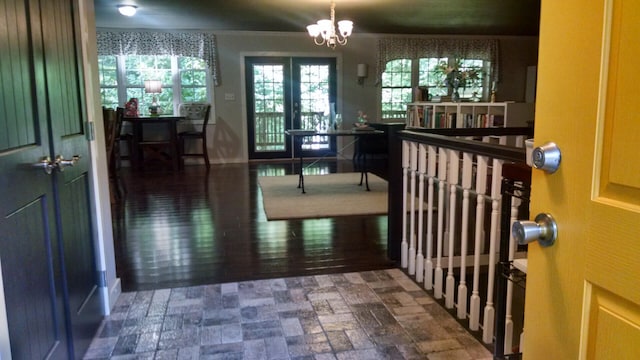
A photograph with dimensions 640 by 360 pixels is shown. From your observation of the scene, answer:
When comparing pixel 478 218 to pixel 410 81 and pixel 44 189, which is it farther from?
pixel 410 81

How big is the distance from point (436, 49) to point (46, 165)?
27.5ft

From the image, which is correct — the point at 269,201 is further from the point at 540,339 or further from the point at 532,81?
the point at 532,81

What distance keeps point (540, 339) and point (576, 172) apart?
332mm

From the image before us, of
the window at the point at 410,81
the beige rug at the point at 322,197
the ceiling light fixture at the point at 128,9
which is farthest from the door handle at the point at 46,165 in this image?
the window at the point at 410,81

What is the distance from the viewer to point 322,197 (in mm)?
5328

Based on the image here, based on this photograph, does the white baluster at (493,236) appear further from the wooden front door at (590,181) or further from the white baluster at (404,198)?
the wooden front door at (590,181)

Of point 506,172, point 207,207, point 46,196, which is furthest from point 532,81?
point 46,196

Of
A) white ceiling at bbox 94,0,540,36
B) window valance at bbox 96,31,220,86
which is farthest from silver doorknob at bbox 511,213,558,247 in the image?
window valance at bbox 96,31,220,86

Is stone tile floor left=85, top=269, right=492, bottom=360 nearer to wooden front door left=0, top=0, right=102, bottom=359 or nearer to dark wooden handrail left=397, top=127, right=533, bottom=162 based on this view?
wooden front door left=0, top=0, right=102, bottom=359

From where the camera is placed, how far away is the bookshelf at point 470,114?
507 centimetres

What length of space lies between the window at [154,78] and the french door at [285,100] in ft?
2.77

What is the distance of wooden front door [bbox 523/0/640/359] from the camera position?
667 millimetres

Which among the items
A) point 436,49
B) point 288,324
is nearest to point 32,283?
point 288,324

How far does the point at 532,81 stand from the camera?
923cm
